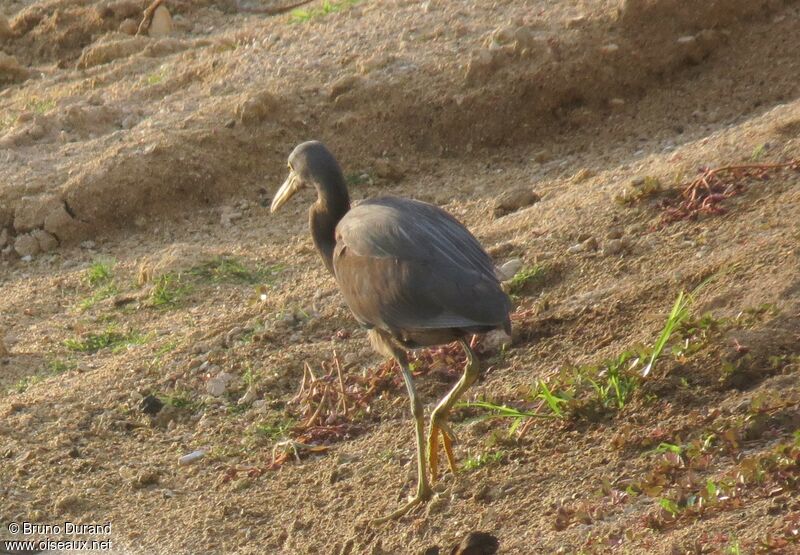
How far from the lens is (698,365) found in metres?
5.05

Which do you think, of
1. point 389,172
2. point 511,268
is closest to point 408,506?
point 511,268

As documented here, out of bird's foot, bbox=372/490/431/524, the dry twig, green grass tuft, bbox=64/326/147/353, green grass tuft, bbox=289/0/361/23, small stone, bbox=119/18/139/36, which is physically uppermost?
small stone, bbox=119/18/139/36

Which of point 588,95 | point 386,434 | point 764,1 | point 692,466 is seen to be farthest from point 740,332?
point 764,1

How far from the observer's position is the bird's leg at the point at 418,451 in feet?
16.1

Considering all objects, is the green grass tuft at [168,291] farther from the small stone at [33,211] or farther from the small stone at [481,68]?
the small stone at [481,68]

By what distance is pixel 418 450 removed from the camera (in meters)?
5.00

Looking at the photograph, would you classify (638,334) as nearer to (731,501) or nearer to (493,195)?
(731,501)

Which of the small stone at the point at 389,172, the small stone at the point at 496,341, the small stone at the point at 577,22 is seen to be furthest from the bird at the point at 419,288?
the small stone at the point at 577,22

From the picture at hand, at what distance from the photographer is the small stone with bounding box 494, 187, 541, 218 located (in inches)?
291

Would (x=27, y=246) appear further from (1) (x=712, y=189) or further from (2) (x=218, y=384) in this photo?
(1) (x=712, y=189)

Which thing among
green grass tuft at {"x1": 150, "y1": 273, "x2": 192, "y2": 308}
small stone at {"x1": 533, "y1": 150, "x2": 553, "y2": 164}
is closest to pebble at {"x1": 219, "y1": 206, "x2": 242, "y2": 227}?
green grass tuft at {"x1": 150, "y1": 273, "x2": 192, "y2": 308}

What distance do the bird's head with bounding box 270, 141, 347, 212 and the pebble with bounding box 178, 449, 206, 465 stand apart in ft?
4.34

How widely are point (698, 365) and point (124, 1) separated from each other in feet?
25.2

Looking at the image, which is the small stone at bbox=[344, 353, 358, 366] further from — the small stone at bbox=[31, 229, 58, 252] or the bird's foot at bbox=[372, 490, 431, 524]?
the small stone at bbox=[31, 229, 58, 252]
